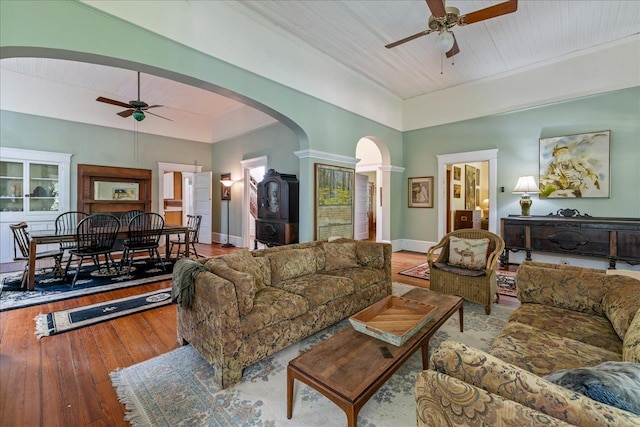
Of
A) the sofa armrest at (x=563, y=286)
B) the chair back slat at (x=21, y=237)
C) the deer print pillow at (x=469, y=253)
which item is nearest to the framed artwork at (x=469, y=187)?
the deer print pillow at (x=469, y=253)

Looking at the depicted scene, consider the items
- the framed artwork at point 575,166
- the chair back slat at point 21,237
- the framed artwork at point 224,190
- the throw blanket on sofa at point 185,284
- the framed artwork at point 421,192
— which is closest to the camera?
the throw blanket on sofa at point 185,284

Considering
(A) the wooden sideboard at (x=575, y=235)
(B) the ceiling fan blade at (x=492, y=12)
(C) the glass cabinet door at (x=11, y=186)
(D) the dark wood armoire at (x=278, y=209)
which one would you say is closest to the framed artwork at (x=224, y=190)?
(D) the dark wood armoire at (x=278, y=209)

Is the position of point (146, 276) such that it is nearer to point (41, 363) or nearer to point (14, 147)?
point (41, 363)

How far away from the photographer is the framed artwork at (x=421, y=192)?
666 centimetres

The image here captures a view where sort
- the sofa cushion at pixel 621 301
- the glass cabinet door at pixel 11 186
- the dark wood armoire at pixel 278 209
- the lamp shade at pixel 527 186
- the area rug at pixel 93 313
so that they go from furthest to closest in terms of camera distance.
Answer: the glass cabinet door at pixel 11 186 < the dark wood armoire at pixel 278 209 < the lamp shade at pixel 527 186 < the area rug at pixel 93 313 < the sofa cushion at pixel 621 301

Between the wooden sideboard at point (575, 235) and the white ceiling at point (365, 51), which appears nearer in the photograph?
the white ceiling at point (365, 51)

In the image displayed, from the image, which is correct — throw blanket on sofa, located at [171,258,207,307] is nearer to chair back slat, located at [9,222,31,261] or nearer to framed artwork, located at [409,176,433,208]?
chair back slat, located at [9,222,31,261]

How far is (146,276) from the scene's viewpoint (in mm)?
4539

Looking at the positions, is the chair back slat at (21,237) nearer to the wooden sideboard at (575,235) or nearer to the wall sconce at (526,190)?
the wooden sideboard at (575,235)

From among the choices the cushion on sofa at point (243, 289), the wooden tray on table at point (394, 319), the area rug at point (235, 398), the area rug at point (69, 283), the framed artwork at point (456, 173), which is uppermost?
the framed artwork at point (456, 173)

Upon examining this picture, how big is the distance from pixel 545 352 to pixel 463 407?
1048mm

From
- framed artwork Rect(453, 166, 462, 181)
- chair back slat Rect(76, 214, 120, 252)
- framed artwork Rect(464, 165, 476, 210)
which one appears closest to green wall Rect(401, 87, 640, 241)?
framed artwork Rect(453, 166, 462, 181)

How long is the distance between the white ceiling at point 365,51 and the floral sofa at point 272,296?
2726mm

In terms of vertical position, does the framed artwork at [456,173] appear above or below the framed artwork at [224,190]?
above
